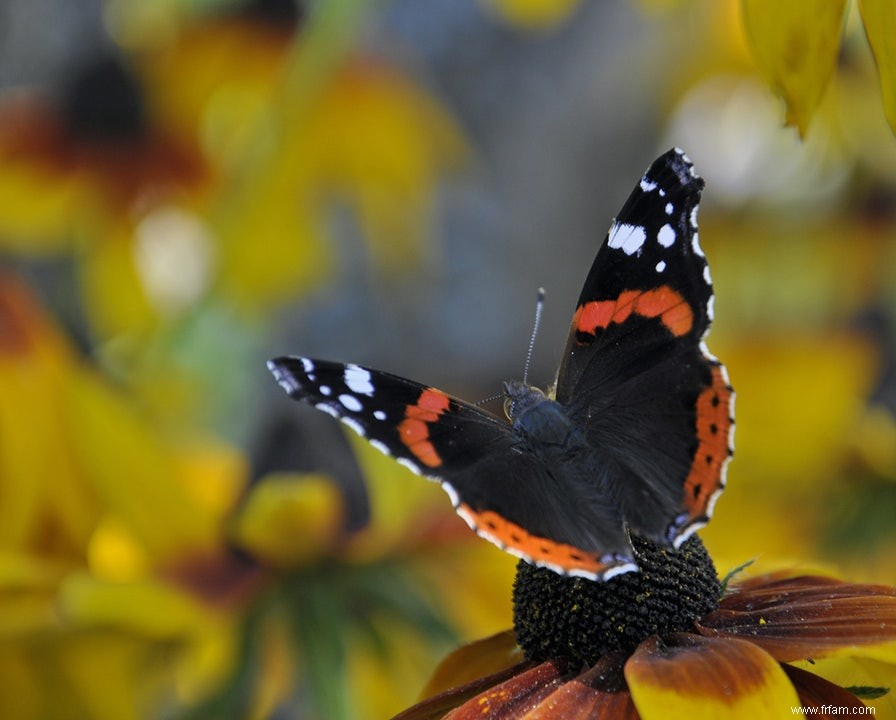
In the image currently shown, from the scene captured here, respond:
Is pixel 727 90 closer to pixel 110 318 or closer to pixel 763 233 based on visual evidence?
pixel 763 233

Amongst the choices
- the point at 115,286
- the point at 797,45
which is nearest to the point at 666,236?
the point at 797,45

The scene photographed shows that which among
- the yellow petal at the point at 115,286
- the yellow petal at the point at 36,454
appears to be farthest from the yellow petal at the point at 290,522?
the yellow petal at the point at 115,286

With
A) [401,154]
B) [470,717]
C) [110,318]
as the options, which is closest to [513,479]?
[470,717]

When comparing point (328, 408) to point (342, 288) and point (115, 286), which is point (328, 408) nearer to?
point (115, 286)

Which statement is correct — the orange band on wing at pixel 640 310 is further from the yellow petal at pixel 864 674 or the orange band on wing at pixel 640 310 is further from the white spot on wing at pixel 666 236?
the yellow petal at pixel 864 674

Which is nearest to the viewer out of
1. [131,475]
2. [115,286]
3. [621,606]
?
[621,606]

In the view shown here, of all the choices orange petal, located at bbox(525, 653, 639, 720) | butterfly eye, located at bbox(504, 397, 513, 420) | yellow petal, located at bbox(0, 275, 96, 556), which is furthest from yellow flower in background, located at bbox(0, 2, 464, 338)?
orange petal, located at bbox(525, 653, 639, 720)

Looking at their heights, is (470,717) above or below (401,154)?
below
